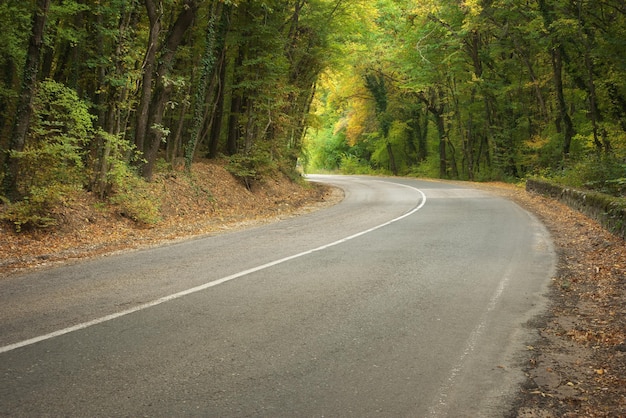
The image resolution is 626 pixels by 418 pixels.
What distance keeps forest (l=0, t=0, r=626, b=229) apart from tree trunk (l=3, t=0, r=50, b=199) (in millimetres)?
26

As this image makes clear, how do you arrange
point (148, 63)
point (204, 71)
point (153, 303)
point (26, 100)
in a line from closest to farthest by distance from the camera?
point (153, 303)
point (26, 100)
point (148, 63)
point (204, 71)

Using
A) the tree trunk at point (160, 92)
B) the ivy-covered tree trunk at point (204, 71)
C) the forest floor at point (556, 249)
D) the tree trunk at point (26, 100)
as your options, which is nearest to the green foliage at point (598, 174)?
the forest floor at point (556, 249)

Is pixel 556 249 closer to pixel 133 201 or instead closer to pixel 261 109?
pixel 133 201

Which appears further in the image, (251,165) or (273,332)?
(251,165)

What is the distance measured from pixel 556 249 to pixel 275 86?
14.0 meters

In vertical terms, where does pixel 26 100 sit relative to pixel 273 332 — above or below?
above

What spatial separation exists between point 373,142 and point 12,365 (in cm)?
4547

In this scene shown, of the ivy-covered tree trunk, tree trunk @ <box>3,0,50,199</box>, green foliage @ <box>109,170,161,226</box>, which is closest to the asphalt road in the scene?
green foliage @ <box>109,170,161,226</box>

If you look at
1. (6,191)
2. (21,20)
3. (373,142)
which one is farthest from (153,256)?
(373,142)

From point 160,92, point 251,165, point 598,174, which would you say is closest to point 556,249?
point 598,174

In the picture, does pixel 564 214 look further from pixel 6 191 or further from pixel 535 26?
pixel 6 191

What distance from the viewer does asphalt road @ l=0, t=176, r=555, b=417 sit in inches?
146

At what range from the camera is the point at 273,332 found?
5.07m

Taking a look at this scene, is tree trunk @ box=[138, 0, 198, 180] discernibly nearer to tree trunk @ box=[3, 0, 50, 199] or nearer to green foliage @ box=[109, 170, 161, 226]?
green foliage @ box=[109, 170, 161, 226]
